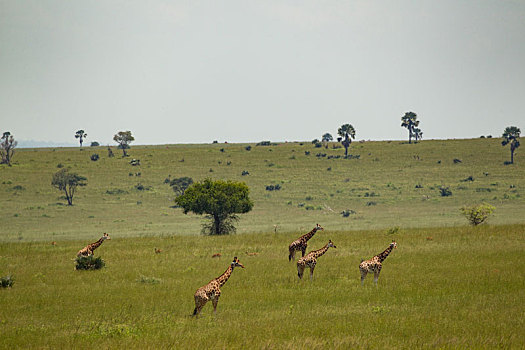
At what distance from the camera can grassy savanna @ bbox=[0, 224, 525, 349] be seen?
45.1ft

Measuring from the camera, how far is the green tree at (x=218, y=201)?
47656 millimetres

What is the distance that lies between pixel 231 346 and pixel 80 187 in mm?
Answer: 93841

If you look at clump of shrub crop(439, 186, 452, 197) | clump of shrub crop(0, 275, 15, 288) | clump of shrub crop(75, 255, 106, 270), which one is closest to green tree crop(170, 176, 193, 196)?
clump of shrub crop(439, 186, 452, 197)

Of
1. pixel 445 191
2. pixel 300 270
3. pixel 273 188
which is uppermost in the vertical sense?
pixel 445 191

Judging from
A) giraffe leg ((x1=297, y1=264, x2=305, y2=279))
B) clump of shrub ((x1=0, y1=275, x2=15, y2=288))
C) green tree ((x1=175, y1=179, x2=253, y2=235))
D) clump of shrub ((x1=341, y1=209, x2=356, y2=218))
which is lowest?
clump of shrub ((x1=341, y1=209, x2=356, y2=218))

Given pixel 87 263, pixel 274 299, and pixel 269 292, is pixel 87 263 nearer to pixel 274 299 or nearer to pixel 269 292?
pixel 269 292

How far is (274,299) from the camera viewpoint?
19.3 metres

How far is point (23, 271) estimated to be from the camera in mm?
26391

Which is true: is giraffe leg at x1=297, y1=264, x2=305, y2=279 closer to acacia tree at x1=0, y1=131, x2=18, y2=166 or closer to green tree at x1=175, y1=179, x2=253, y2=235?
green tree at x1=175, y1=179, x2=253, y2=235

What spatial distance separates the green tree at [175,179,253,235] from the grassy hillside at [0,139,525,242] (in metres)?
9.50

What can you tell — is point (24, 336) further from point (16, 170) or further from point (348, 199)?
point (16, 170)

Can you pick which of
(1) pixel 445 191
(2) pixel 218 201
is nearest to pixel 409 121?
(1) pixel 445 191

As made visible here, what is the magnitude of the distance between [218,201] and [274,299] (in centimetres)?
2884

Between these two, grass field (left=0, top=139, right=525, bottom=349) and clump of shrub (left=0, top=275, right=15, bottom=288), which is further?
clump of shrub (left=0, top=275, right=15, bottom=288)
